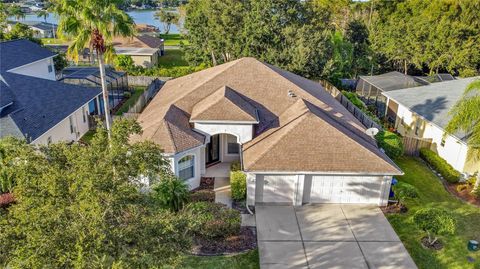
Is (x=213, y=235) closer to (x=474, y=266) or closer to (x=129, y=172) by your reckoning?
(x=129, y=172)

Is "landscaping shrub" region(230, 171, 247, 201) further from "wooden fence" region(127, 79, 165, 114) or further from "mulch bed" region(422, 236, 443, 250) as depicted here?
"wooden fence" region(127, 79, 165, 114)

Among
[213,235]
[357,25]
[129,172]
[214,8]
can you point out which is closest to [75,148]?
[129,172]

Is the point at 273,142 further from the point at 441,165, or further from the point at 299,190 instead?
the point at 441,165

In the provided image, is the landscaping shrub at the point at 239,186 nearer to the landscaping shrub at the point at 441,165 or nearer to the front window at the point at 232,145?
the front window at the point at 232,145

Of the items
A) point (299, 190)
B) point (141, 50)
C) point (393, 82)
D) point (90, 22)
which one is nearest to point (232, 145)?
point (299, 190)

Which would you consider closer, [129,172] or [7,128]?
[129,172]

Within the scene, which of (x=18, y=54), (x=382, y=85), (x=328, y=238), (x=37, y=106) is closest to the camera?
(x=328, y=238)
